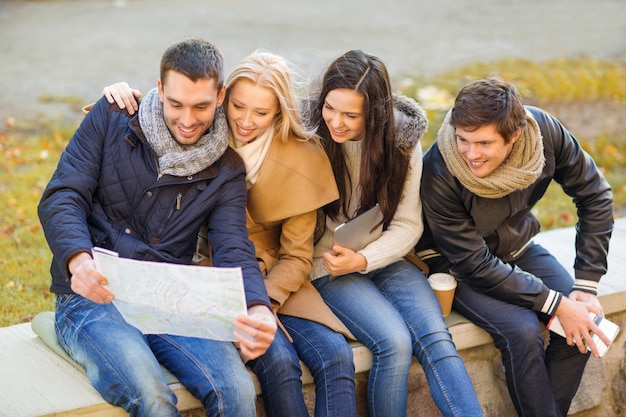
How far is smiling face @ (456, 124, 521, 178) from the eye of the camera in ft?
10.7

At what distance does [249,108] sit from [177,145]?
0.97ft

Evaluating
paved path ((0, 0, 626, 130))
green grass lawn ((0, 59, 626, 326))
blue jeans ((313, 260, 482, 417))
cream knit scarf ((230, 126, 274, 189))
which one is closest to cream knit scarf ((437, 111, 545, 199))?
blue jeans ((313, 260, 482, 417))

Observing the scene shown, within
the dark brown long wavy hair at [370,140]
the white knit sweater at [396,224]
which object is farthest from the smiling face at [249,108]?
the white knit sweater at [396,224]

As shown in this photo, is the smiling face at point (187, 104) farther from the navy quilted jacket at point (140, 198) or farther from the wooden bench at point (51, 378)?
the wooden bench at point (51, 378)

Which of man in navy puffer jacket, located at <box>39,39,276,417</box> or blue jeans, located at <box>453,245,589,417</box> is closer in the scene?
man in navy puffer jacket, located at <box>39,39,276,417</box>

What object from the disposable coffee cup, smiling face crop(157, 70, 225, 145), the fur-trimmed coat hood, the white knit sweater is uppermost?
smiling face crop(157, 70, 225, 145)

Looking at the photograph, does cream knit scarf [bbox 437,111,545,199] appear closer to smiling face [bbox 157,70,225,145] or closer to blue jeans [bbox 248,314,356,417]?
blue jeans [bbox 248,314,356,417]

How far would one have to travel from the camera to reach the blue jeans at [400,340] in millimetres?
3229

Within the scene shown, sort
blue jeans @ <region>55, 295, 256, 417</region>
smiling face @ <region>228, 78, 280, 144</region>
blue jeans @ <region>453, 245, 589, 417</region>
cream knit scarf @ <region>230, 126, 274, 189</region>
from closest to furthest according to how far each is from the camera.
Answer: blue jeans @ <region>55, 295, 256, 417</region>, smiling face @ <region>228, 78, 280, 144</region>, cream knit scarf @ <region>230, 126, 274, 189</region>, blue jeans @ <region>453, 245, 589, 417</region>

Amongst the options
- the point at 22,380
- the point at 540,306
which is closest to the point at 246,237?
the point at 22,380

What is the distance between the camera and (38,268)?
443 cm

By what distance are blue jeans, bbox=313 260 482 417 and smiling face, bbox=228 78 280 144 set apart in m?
0.70

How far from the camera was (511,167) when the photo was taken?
3.38 m

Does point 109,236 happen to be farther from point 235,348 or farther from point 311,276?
point 311,276
